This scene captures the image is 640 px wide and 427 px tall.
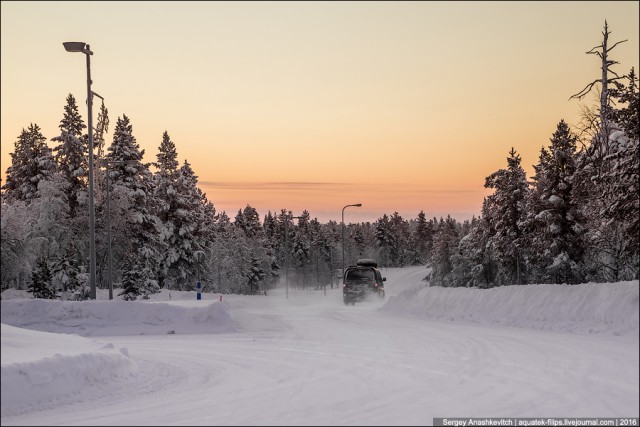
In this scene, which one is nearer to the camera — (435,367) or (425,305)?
(435,367)

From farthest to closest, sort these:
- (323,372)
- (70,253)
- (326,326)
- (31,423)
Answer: (70,253) → (326,326) → (323,372) → (31,423)

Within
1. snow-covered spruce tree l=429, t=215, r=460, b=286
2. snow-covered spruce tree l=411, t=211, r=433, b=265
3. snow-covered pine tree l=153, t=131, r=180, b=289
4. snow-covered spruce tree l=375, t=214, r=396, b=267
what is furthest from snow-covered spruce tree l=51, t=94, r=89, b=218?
snow-covered spruce tree l=411, t=211, r=433, b=265

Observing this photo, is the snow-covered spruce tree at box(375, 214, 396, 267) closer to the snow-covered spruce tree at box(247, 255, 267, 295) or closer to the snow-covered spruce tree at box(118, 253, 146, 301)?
the snow-covered spruce tree at box(247, 255, 267, 295)

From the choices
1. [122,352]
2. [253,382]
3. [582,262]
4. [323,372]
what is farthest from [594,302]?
[582,262]

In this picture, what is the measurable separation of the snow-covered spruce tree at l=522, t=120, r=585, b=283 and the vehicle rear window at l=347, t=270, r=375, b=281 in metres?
16.5

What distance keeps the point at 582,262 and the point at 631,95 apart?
30891 mm

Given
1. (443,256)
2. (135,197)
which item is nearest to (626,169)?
(135,197)

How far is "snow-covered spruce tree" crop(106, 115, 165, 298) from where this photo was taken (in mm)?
56688

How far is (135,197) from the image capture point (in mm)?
57594

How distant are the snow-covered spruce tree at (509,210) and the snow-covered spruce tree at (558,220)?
7.03 meters

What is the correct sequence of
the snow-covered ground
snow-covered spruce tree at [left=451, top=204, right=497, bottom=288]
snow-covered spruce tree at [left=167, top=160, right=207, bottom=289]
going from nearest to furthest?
the snow-covered ground
snow-covered spruce tree at [left=451, top=204, right=497, bottom=288]
snow-covered spruce tree at [left=167, top=160, right=207, bottom=289]

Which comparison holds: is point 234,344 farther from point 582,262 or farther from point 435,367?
point 582,262

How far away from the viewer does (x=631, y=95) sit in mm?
18688

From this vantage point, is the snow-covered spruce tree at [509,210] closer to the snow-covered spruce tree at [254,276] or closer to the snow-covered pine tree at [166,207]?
the snow-covered pine tree at [166,207]
